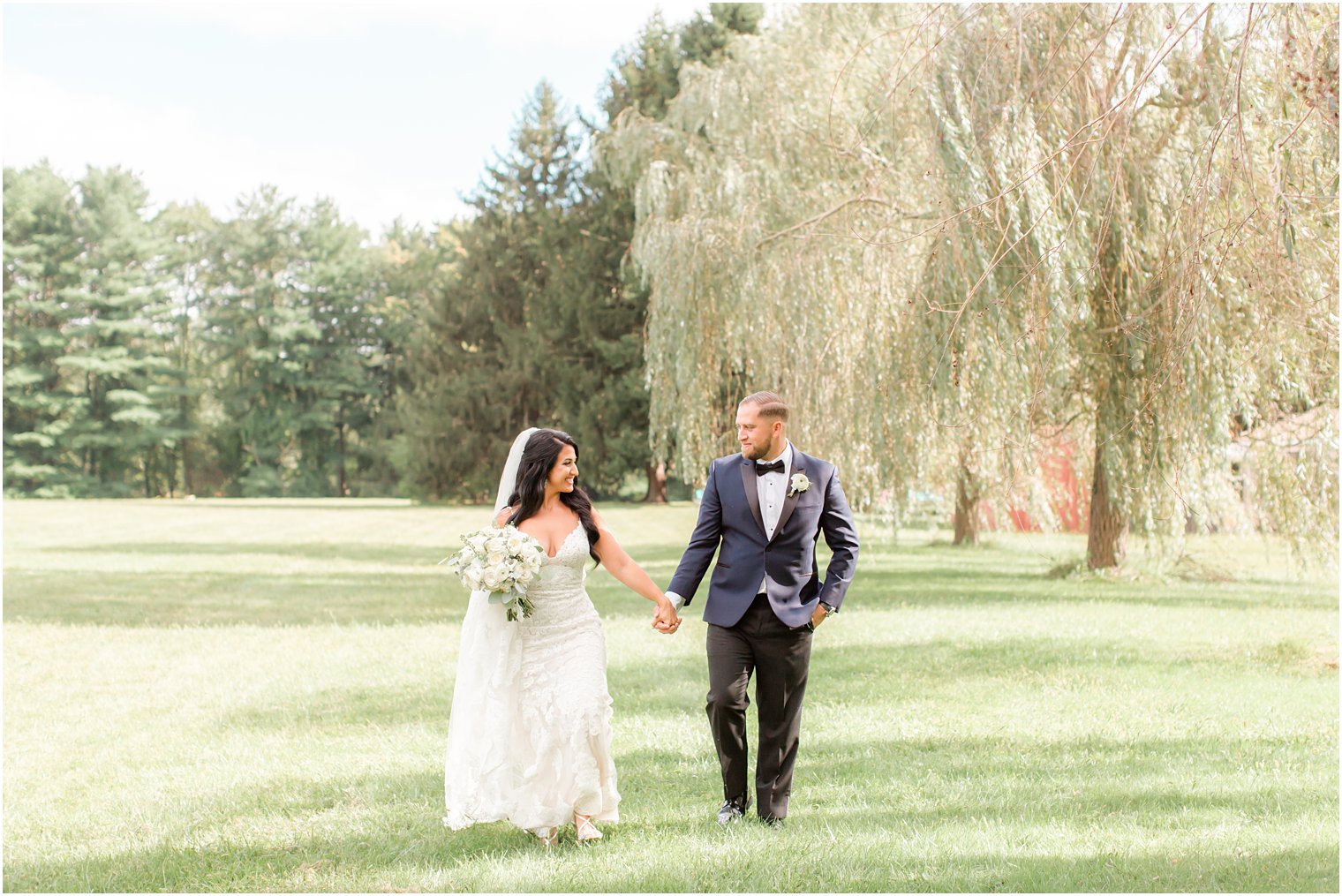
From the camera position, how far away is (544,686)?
5.04 metres

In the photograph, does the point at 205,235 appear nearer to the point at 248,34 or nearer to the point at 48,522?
the point at 48,522

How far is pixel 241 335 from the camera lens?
54.8 m

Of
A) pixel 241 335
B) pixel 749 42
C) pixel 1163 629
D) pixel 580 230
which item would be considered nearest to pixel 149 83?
pixel 580 230

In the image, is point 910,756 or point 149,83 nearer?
point 910,756

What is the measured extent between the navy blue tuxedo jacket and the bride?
0.86 ft

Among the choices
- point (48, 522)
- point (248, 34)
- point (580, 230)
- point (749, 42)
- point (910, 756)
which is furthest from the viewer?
point (580, 230)

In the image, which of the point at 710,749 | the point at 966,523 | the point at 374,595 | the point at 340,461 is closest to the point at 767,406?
the point at 710,749

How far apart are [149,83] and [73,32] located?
28.8m

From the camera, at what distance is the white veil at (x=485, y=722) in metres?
4.91

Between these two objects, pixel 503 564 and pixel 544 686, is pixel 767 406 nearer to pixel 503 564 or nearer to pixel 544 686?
pixel 503 564

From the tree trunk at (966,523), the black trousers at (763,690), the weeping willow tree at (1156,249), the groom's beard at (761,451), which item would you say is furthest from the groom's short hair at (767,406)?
the tree trunk at (966,523)

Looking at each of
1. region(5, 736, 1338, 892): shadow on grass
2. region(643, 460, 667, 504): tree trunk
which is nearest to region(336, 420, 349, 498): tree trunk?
region(643, 460, 667, 504): tree trunk

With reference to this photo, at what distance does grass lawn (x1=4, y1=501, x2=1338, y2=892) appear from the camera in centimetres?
469

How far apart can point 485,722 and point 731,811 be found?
3.59 feet
